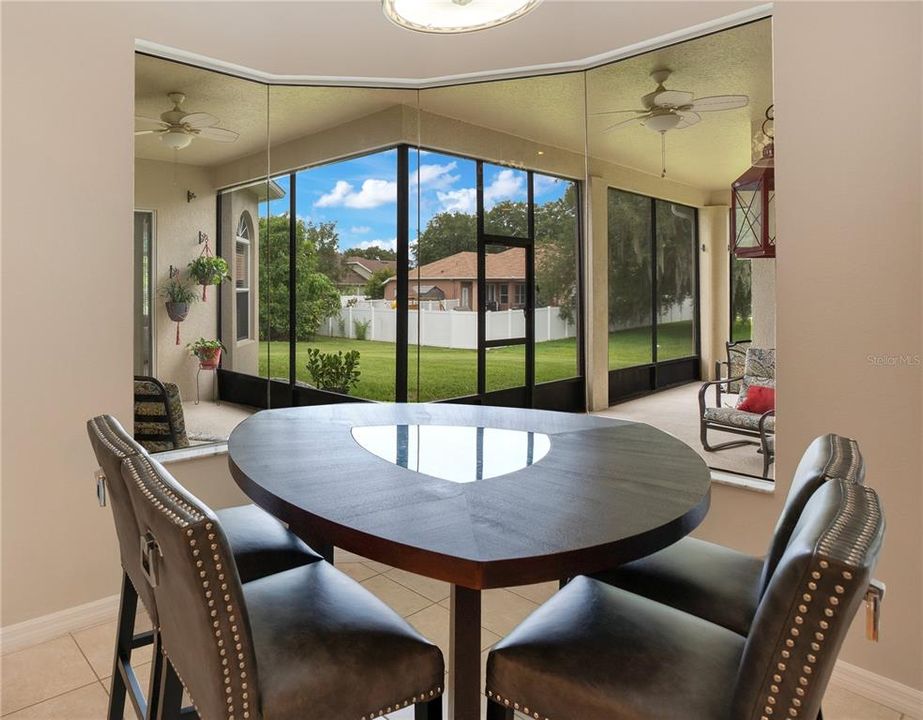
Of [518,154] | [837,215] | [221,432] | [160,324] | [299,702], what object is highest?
[518,154]

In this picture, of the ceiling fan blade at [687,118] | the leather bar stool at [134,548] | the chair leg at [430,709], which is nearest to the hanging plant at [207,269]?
the leather bar stool at [134,548]

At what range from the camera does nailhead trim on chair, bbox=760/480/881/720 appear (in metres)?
0.83

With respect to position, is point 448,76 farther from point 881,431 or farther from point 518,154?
point 881,431

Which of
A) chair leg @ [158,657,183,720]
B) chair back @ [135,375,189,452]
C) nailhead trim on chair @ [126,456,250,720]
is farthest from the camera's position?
chair back @ [135,375,189,452]

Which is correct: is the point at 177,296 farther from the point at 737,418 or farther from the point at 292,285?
the point at 737,418

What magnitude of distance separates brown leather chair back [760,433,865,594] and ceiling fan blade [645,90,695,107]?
6.02 ft

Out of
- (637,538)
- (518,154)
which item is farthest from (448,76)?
(637,538)

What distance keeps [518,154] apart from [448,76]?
23.8 inches

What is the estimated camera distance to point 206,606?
1.00 m

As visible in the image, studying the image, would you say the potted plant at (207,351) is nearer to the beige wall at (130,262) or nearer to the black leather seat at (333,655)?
the beige wall at (130,262)

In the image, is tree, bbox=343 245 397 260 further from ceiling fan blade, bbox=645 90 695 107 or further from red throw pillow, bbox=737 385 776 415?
red throw pillow, bbox=737 385 776 415

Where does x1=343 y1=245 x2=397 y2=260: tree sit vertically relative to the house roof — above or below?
above

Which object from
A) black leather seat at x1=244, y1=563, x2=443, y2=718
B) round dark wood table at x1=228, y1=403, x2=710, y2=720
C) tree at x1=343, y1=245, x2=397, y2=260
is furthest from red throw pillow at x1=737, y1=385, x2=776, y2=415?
tree at x1=343, y1=245, x2=397, y2=260

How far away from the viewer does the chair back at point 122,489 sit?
136 cm
